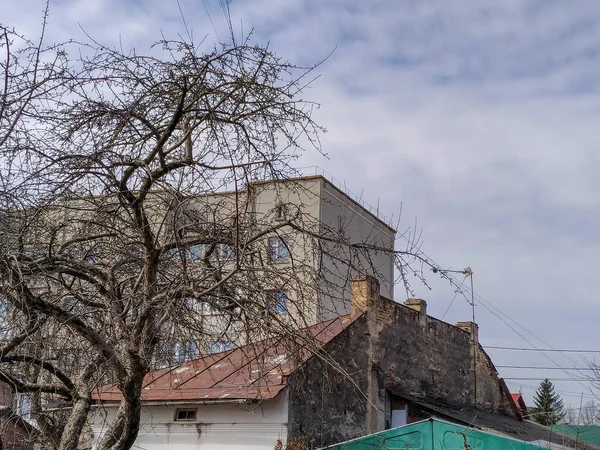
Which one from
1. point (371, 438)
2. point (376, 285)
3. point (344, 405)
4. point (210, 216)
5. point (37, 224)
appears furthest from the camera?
point (376, 285)

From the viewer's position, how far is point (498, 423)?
19922 millimetres

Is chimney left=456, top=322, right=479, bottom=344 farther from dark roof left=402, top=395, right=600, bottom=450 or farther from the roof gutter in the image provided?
the roof gutter

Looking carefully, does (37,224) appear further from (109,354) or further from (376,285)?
(376,285)

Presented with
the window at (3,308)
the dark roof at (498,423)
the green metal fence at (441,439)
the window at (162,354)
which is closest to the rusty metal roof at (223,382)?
the green metal fence at (441,439)

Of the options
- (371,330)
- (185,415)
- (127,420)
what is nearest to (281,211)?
(127,420)

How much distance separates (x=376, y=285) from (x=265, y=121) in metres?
9.62

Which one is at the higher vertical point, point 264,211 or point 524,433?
point 264,211

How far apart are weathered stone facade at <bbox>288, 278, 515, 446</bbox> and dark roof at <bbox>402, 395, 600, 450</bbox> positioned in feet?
1.46

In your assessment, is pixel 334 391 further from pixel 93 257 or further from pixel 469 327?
pixel 469 327

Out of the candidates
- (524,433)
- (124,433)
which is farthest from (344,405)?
(124,433)

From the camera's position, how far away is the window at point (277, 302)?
771 centimetres

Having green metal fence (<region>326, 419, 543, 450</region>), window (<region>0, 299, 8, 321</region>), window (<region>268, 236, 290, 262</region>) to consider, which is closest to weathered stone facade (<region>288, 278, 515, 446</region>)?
green metal fence (<region>326, 419, 543, 450</region>)

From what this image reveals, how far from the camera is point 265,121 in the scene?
747 centimetres

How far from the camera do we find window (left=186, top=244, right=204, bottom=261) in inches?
319
